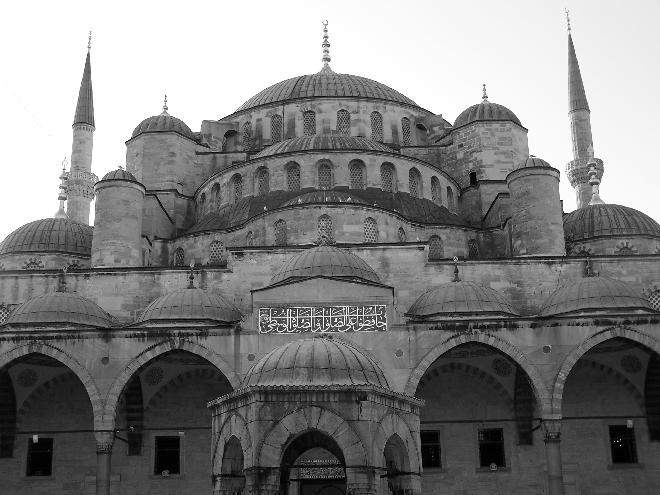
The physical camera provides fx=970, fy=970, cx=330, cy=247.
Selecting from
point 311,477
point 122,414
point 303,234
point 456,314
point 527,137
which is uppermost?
point 527,137

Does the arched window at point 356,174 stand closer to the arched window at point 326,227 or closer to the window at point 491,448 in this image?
the arched window at point 326,227

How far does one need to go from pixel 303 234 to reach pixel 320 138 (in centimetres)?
445

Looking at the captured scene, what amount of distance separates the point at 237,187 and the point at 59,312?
26.3 ft

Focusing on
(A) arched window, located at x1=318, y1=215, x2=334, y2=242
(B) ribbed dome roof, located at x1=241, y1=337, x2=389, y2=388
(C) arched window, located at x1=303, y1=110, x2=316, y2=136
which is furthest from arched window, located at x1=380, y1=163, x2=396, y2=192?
(B) ribbed dome roof, located at x1=241, y1=337, x2=389, y2=388

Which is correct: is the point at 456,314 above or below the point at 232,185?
below

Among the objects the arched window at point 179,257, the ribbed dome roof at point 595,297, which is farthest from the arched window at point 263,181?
the ribbed dome roof at point 595,297

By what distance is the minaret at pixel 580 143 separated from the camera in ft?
108

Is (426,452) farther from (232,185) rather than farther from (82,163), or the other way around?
(82,163)

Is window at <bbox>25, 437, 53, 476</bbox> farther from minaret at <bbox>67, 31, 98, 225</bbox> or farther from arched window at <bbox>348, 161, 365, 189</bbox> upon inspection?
minaret at <bbox>67, 31, 98, 225</bbox>

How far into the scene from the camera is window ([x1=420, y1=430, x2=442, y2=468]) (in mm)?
21219

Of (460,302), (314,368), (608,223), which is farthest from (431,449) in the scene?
(314,368)

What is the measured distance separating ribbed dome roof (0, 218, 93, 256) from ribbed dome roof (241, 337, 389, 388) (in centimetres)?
1750

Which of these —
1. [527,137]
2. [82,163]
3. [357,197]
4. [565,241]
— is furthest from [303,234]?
[82,163]

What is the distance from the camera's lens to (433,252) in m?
25.2
